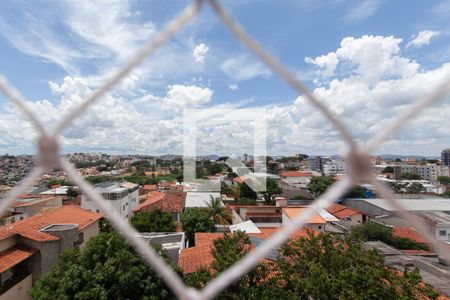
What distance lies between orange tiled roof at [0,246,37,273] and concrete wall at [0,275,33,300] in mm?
459

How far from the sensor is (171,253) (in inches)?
345

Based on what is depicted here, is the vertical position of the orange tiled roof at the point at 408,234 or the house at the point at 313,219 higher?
the house at the point at 313,219

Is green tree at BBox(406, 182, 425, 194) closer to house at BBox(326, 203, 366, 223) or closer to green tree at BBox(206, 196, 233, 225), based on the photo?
house at BBox(326, 203, 366, 223)

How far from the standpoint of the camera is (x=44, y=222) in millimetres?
9031

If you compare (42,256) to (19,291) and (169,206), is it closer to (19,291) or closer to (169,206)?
(19,291)

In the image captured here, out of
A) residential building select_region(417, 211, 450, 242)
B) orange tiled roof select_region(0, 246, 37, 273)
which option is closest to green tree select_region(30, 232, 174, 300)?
orange tiled roof select_region(0, 246, 37, 273)

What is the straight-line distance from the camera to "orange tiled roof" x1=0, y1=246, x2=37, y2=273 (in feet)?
22.1

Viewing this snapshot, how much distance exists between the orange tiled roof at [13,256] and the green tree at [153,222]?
4.50m

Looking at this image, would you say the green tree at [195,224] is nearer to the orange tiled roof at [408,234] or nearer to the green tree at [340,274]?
the green tree at [340,274]

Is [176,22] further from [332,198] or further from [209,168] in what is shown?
[209,168]

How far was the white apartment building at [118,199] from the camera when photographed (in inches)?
571

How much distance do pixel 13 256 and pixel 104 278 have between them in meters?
3.46

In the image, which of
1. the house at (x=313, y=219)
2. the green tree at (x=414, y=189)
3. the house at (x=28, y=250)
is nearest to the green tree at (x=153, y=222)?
the house at (x=28, y=250)

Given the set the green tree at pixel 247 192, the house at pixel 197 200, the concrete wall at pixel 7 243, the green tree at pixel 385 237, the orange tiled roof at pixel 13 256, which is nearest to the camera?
the orange tiled roof at pixel 13 256
